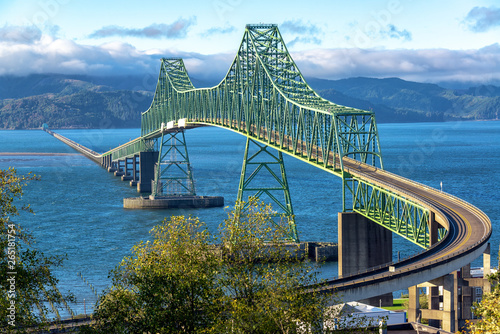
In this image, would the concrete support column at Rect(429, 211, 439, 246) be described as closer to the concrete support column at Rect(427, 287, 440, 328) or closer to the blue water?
the concrete support column at Rect(427, 287, 440, 328)

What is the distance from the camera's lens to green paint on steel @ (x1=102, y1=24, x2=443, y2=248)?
2591 inches

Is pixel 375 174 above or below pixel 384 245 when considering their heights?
above

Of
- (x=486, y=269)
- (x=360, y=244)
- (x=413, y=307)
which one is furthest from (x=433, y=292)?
(x=360, y=244)

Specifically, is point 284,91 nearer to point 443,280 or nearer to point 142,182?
A: point 443,280

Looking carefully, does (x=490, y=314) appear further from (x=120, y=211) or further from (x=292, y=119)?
(x=120, y=211)

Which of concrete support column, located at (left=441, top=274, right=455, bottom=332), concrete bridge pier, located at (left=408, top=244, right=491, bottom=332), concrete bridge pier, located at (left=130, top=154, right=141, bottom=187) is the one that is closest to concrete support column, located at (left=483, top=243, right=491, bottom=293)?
concrete bridge pier, located at (left=408, top=244, right=491, bottom=332)

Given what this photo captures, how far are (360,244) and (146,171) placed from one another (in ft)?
347

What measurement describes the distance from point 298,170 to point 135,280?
16271 centimetres

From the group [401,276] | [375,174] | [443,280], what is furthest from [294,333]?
[375,174]

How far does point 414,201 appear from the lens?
59.8 metres

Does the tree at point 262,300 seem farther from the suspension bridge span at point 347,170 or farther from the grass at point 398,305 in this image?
the grass at point 398,305

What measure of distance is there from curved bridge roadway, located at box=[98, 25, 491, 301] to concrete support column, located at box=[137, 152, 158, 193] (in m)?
26.6

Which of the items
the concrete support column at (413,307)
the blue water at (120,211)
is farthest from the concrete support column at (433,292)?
the blue water at (120,211)

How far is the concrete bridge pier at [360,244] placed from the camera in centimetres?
6619
